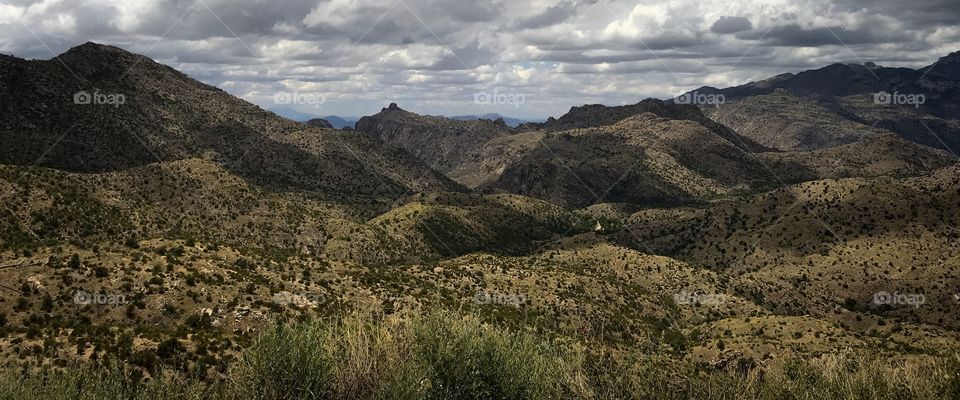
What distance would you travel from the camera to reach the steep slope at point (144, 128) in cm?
11525

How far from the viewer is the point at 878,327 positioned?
8306cm

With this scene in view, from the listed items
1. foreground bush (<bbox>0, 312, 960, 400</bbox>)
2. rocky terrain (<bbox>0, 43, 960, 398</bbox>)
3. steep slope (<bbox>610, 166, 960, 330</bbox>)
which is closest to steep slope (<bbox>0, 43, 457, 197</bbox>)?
rocky terrain (<bbox>0, 43, 960, 398</bbox>)

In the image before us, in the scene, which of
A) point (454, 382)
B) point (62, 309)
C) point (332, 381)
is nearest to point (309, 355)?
point (332, 381)

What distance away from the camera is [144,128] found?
465 feet

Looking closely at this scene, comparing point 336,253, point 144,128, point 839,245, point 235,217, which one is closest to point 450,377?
point 336,253

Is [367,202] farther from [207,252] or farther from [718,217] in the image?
[207,252]

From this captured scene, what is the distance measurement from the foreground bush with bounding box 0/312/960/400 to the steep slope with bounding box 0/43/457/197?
327 ft

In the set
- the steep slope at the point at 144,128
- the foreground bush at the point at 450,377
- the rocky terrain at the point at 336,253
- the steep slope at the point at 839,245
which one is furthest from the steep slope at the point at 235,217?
the steep slope at the point at 839,245

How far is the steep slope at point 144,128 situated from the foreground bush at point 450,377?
327ft

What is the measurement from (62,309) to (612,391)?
110 feet

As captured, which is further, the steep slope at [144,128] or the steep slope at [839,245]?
the steep slope at [144,128]

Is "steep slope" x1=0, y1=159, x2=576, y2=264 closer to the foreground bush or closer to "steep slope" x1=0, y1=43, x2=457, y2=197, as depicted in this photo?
"steep slope" x1=0, y1=43, x2=457, y2=197

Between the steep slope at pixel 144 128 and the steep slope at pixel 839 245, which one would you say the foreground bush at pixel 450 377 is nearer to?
the steep slope at pixel 839 245

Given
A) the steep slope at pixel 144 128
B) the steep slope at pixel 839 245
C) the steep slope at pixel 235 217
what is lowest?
the steep slope at pixel 839 245
